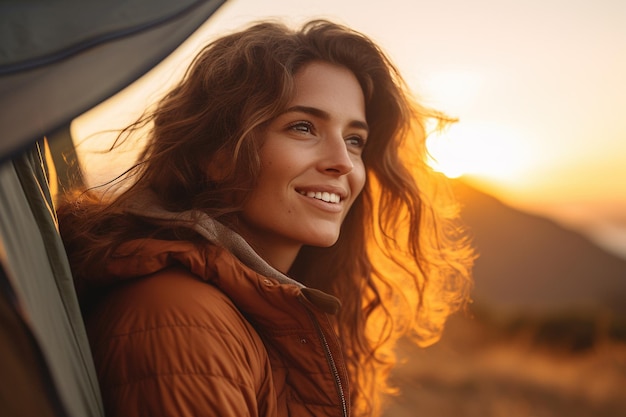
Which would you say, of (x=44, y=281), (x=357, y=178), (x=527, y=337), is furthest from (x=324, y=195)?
(x=527, y=337)

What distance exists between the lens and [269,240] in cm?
221

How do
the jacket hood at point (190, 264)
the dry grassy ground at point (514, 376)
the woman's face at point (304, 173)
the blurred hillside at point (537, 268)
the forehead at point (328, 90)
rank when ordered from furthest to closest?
1. the blurred hillside at point (537, 268)
2. the dry grassy ground at point (514, 376)
3. the forehead at point (328, 90)
4. the woman's face at point (304, 173)
5. the jacket hood at point (190, 264)

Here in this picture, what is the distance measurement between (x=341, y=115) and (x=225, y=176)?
0.49 m

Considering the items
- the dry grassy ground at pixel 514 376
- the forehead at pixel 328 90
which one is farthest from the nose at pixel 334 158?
the dry grassy ground at pixel 514 376

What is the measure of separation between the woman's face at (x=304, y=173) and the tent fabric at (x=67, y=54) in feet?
2.72

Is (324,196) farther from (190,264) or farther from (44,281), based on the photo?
(44,281)

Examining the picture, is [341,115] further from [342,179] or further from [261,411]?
[261,411]

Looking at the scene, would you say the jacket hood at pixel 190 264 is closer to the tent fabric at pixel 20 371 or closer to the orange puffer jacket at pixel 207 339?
the orange puffer jacket at pixel 207 339

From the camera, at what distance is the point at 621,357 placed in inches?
485

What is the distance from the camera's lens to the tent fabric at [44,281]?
1083 mm

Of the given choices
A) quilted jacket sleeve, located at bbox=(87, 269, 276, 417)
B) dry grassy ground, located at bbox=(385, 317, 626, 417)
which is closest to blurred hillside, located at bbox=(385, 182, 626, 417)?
dry grassy ground, located at bbox=(385, 317, 626, 417)

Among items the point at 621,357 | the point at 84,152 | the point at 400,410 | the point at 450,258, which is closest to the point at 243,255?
the point at 84,152

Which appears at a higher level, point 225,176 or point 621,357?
point 621,357

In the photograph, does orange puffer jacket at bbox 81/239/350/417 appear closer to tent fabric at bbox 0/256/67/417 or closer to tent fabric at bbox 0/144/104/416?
tent fabric at bbox 0/144/104/416
